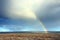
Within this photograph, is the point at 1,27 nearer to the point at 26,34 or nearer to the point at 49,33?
the point at 26,34

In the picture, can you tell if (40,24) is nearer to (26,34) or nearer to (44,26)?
(44,26)

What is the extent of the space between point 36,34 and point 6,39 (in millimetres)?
526

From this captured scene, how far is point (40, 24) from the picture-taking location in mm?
1917

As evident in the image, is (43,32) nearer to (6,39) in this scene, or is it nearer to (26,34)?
(26,34)

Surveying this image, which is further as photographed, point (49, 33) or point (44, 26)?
point (44, 26)

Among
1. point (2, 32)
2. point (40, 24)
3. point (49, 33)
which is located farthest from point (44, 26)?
point (2, 32)

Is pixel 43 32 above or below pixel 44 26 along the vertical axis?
below

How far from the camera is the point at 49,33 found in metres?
1.71

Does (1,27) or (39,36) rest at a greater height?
(1,27)

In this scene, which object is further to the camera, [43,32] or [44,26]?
[44,26]

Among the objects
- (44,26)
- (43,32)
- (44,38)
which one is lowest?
(44,38)

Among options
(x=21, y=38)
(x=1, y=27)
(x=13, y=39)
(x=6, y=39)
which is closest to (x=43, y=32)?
(x=21, y=38)

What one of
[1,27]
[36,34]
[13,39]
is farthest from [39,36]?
[1,27]

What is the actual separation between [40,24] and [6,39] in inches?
27.8
